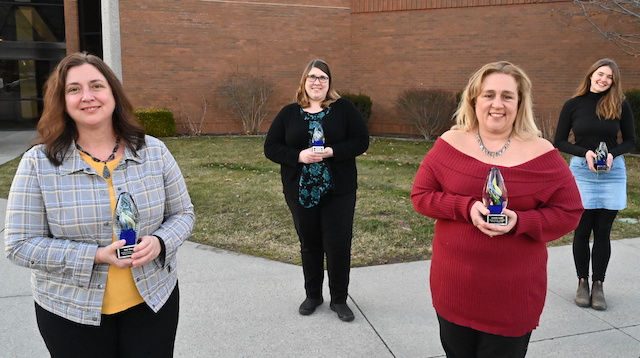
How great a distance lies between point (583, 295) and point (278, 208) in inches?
170

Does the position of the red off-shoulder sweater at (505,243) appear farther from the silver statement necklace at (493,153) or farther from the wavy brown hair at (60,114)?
the wavy brown hair at (60,114)

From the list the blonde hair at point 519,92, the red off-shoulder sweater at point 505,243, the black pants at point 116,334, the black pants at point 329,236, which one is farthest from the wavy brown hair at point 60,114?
the black pants at point 329,236

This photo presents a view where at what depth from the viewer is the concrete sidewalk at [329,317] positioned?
12.0ft

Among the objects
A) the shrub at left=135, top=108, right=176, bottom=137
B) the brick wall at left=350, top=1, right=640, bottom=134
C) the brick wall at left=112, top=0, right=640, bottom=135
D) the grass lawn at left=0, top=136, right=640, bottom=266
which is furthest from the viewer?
the shrub at left=135, top=108, right=176, bottom=137

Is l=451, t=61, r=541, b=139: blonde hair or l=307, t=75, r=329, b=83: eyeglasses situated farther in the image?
l=307, t=75, r=329, b=83: eyeglasses

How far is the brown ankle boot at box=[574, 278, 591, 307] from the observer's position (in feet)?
14.4

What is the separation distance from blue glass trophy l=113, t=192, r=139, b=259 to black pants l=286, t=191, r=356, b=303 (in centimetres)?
188

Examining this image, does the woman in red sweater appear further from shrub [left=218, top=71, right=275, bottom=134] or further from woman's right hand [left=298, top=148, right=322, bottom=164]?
shrub [left=218, top=71, right=275, bottom=134]

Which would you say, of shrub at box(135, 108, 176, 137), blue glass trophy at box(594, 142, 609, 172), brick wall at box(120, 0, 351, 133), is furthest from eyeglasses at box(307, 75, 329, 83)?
brick wall at box(120, 0, 351, 133)

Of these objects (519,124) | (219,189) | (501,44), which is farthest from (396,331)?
(501,44)

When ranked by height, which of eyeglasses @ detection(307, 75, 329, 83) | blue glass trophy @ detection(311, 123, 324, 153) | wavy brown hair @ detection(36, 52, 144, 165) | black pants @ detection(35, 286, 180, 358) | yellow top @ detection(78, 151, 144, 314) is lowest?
black pants @ detection(35, 286, 180, 358)

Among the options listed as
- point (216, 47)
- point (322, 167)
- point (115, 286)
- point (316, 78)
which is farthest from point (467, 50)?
point (115, 286)

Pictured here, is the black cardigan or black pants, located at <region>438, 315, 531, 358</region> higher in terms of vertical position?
the black cardigan

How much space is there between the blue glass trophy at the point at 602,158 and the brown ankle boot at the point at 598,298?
99cm
